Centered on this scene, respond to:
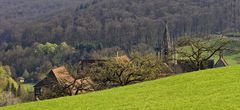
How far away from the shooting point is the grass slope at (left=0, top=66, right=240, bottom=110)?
24.9 meters

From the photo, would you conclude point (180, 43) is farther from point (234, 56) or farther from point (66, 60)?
point (66, 60)

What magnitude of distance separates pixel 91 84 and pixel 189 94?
28.4 m

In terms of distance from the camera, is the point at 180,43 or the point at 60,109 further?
the point at 180,43

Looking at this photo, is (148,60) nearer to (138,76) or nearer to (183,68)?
(138,76)

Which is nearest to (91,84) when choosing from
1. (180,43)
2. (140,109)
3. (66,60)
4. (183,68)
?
(180,43)

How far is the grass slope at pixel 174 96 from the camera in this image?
24.9 m

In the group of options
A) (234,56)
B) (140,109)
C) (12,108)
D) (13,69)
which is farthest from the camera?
(13,69)

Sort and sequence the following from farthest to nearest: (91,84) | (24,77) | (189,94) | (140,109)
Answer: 1. (24,77)
2. (91,84)
3. (189,94)
4. (140,109)

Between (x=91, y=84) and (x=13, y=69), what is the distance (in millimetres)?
138478

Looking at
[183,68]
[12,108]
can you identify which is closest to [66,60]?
[183,68]

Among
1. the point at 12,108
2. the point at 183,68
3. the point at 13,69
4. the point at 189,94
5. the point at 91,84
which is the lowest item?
the point at 13,69

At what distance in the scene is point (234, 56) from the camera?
16462 centimetres

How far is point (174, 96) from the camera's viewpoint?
28.8m

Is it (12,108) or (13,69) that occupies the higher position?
(12,108)
